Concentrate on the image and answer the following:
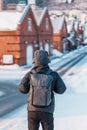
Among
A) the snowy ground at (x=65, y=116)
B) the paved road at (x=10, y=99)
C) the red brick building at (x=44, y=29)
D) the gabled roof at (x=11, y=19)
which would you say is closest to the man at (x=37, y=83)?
the snowy ground at (x=65, y=116)

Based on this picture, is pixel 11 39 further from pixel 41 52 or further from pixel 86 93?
pixel 41 52

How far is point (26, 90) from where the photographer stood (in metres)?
6.01

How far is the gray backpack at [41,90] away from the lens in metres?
5.78

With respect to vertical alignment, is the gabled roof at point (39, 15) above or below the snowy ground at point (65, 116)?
below

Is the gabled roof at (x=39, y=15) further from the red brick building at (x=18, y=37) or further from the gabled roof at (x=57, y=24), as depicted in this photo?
the gabled roof at (x=57, y=24)

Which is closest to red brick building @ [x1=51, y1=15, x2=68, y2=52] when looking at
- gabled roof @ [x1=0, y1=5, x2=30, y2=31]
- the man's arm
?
gabled roof @ [x1=0, y1=5, x2=30, y2=31]

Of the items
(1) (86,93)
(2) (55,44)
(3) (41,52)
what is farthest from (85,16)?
(3) (41,52)

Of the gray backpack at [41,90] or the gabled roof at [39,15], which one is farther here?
the gabled roof at [39,15]

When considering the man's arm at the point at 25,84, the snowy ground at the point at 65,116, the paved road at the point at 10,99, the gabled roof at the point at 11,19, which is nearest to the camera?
the man's arm at the point at 25,84

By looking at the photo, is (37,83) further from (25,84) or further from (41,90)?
(25,84)

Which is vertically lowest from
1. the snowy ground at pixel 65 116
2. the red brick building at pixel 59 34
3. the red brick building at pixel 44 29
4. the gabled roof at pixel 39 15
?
the red brick building at pixel 59 34

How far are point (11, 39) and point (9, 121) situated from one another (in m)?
23.6

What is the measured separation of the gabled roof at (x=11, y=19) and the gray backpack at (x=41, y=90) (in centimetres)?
2841

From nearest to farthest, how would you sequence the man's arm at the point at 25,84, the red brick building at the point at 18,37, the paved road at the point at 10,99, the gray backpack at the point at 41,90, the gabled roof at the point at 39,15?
the gray backpack at the point at 41,90 → the man's arm at the point at 25,84 → the paved road at the point at 10,99 → the red brick building at the point at 18,37 → the gabled roof at the point at 39,15
